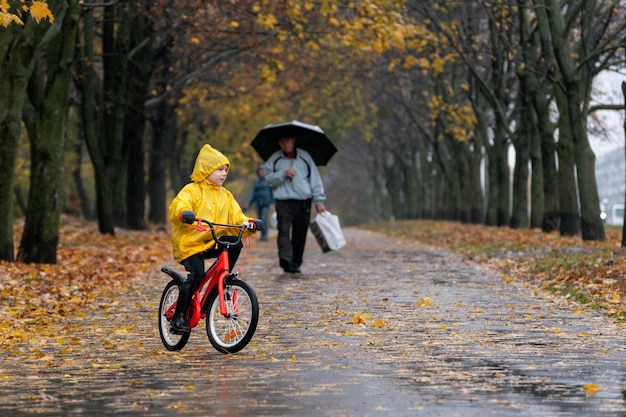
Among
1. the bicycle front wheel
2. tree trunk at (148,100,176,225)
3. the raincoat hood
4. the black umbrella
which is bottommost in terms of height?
the bicycle front wheel

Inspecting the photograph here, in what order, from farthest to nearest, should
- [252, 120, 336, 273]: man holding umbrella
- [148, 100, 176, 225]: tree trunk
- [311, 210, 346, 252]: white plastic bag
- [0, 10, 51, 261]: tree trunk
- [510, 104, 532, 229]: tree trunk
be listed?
[148, 100, 176, 225]: tree trunk
[510, 104, 532, 229]: tree trunk
[311, 210, 346, 252]: white plastic bag
[252, 120, 336, 273]: man holding umbrella
[0, 10, 51, 261]: tree trunk

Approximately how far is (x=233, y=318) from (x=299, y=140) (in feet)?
25.8

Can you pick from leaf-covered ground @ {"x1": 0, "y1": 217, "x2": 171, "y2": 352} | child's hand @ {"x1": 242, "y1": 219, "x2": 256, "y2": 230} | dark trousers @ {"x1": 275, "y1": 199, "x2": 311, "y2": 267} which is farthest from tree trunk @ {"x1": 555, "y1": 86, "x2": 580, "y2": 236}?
child's hand @ {"x1": 242, "y1": 219, "x2": 256, "y2": 230}

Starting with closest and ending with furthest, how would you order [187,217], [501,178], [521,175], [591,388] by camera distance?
[591,388] → [187,217] → [521,175] → [501,178]

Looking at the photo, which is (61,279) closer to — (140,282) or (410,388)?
(140,282)

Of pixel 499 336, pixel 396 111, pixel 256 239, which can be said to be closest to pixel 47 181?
pixel 499 336

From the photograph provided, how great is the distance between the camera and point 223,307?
27.2 ft

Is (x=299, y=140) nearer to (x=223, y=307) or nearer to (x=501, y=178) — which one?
(x=223, y=307)

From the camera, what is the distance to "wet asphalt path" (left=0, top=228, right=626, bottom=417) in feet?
20.0

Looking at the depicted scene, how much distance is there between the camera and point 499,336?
29.8 feet

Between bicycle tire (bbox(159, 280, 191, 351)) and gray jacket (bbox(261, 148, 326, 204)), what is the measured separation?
657cm

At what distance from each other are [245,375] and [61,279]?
8.31 meters

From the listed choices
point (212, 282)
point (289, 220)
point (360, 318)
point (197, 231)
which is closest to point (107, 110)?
point (289, 220)

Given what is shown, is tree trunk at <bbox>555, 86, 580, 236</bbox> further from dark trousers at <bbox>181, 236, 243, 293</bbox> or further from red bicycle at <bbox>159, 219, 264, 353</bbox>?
red bicycle at <bbox>159, 219, 264, 353</bbox>
